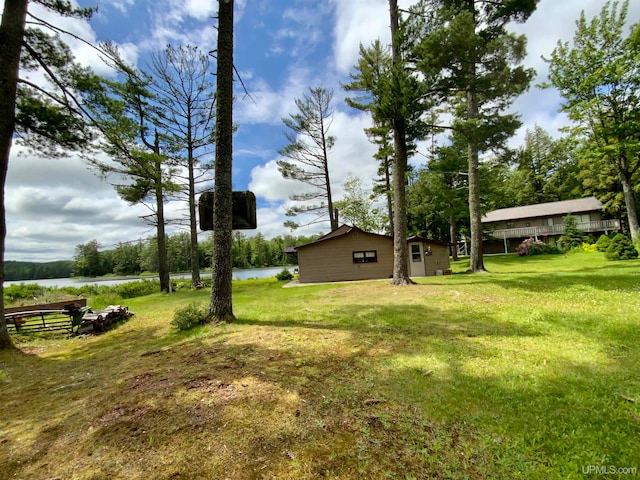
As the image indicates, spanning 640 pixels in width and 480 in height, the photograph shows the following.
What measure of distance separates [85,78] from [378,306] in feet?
29.1

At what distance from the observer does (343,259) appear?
18.3 metres

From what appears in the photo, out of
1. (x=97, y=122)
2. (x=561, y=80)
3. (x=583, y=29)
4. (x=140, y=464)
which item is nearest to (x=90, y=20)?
(x=97, y=122)

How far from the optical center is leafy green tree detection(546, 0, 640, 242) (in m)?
16.7

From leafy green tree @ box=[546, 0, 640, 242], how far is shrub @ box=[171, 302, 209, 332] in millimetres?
22950

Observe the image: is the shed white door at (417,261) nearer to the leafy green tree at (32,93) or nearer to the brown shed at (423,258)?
the brown shed at (423,258)

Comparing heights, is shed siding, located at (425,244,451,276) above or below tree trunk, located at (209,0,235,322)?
below

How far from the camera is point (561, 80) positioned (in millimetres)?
18359

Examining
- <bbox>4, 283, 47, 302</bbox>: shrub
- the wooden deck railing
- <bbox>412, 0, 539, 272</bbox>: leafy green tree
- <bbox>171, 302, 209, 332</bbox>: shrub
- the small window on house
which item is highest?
<bbox>412, 0, 539, 272</bbox>: leafy green tree

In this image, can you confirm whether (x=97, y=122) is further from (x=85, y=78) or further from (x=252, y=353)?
(x=252, y=353)

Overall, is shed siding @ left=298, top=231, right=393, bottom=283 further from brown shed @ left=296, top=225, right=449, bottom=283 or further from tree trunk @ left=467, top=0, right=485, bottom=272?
tree trunk @ left=467, top=0, right=485, bottom=272

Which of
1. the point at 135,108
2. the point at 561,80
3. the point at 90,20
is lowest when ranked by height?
the point at 90,20

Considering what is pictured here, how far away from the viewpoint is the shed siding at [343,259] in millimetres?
17969

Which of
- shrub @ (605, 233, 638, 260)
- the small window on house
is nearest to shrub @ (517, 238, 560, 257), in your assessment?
shrub @ (605, 233, 638, 260)

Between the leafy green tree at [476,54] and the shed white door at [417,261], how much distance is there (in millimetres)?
7669
